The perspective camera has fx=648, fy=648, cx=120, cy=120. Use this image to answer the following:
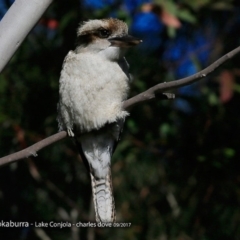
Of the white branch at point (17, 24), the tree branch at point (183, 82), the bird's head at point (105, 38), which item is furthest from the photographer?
the bird's head at point (105, 38)

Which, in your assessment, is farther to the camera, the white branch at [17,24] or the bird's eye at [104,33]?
the bird's eye at [104,33]

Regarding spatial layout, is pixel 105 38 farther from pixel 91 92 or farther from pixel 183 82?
pixel 183 82

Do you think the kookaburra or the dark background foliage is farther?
the dark background foliage

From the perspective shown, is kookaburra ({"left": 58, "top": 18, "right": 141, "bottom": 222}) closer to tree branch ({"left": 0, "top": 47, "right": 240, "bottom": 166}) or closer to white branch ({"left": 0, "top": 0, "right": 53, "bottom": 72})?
tree branch ({"left": 0, "top": 47, "right": 240, "bottom": 166})

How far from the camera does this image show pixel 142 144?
3.03 meters

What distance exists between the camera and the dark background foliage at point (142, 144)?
296cm

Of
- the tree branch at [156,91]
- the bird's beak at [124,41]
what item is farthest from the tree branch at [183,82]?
the bird's beak at [124,41]

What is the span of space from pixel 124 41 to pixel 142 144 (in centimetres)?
80

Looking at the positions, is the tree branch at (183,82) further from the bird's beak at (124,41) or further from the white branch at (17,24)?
the bird's beak at (124,41)

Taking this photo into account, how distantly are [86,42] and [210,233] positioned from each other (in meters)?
1.39

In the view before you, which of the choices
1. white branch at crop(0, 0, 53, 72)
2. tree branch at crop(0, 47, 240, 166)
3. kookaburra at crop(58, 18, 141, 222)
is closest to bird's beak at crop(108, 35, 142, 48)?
kookaburra at crop(58, 18, 141, 222)

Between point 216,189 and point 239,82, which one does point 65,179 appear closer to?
point 216,189

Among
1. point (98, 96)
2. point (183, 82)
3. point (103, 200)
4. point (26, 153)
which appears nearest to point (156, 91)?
point (183, 82)

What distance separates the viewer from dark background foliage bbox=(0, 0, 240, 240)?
296 cm
